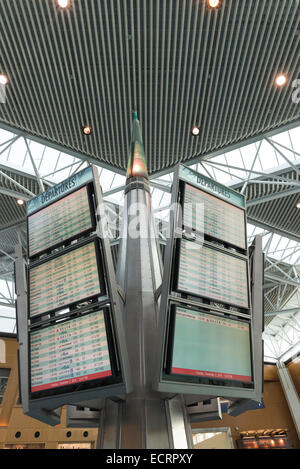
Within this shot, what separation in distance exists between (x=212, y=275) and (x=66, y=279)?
2272 millimetres

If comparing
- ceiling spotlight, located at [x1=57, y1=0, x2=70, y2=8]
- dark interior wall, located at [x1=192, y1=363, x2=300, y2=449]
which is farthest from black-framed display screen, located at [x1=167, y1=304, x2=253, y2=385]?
dark interior wall, located at [x1=192, y1=363, x2=300, y2=449]

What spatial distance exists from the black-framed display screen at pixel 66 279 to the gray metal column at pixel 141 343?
1161mm

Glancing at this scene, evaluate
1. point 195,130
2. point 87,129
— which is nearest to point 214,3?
point 195,130

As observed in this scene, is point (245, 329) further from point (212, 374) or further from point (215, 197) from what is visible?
point (215, 197)

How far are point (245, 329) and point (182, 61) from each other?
9.08m

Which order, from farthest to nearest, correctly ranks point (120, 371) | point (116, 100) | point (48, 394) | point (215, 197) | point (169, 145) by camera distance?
point (169, 145), point (116, 100), point (215, 197), point (48, 394), point (120, 371)

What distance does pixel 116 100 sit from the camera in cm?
1272

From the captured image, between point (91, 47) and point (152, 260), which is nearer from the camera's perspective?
point (152, 260)

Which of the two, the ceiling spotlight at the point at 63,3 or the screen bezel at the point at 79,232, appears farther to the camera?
the ceiling spotlight at the point at 63,3

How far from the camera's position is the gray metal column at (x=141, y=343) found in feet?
16.4

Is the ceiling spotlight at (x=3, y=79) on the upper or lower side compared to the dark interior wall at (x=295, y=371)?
upper

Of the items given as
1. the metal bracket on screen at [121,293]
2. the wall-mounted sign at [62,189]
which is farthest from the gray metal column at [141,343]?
the wall-mounted sign at [62,189]

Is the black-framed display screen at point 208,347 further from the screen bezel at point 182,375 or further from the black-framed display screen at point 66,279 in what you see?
the black-framed display screen at point 66,279

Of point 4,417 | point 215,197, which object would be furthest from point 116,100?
point 4,417
